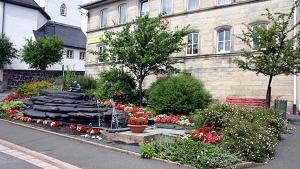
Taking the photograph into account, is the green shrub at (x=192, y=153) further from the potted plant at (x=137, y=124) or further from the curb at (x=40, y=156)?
the potted plant at (x=137, y=124)

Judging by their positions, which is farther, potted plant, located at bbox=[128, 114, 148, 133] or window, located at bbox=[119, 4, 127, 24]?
window, located at bbox=[119, 4, 127, 24]

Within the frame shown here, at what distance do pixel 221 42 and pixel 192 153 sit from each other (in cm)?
1807

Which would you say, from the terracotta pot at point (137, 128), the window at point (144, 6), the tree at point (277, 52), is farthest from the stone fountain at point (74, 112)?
the window at point (144, 6)

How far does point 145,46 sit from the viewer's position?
2105 centimetres

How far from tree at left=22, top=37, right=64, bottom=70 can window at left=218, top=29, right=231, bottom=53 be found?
66.5 ft

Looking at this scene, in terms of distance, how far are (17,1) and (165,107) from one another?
112ft

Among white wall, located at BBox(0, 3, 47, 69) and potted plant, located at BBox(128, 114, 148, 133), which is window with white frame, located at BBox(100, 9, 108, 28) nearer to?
white wall, located at BBox(0, 3, 47, 69)

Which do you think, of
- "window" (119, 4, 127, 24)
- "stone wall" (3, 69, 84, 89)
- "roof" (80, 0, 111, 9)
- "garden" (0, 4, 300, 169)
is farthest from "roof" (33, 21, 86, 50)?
"garden" (0, 4, 300, 169)

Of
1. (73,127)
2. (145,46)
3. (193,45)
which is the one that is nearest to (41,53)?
(193,45)

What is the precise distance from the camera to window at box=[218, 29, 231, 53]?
25.9m

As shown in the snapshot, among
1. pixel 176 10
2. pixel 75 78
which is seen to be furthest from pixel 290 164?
pixel 176 10

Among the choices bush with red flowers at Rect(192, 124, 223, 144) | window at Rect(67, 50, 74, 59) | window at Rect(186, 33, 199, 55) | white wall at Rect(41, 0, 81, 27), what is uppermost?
white wall at Rect(41, 0, 81, 27)

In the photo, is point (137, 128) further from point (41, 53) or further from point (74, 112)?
point (41, 53)

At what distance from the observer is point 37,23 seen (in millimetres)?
49125
